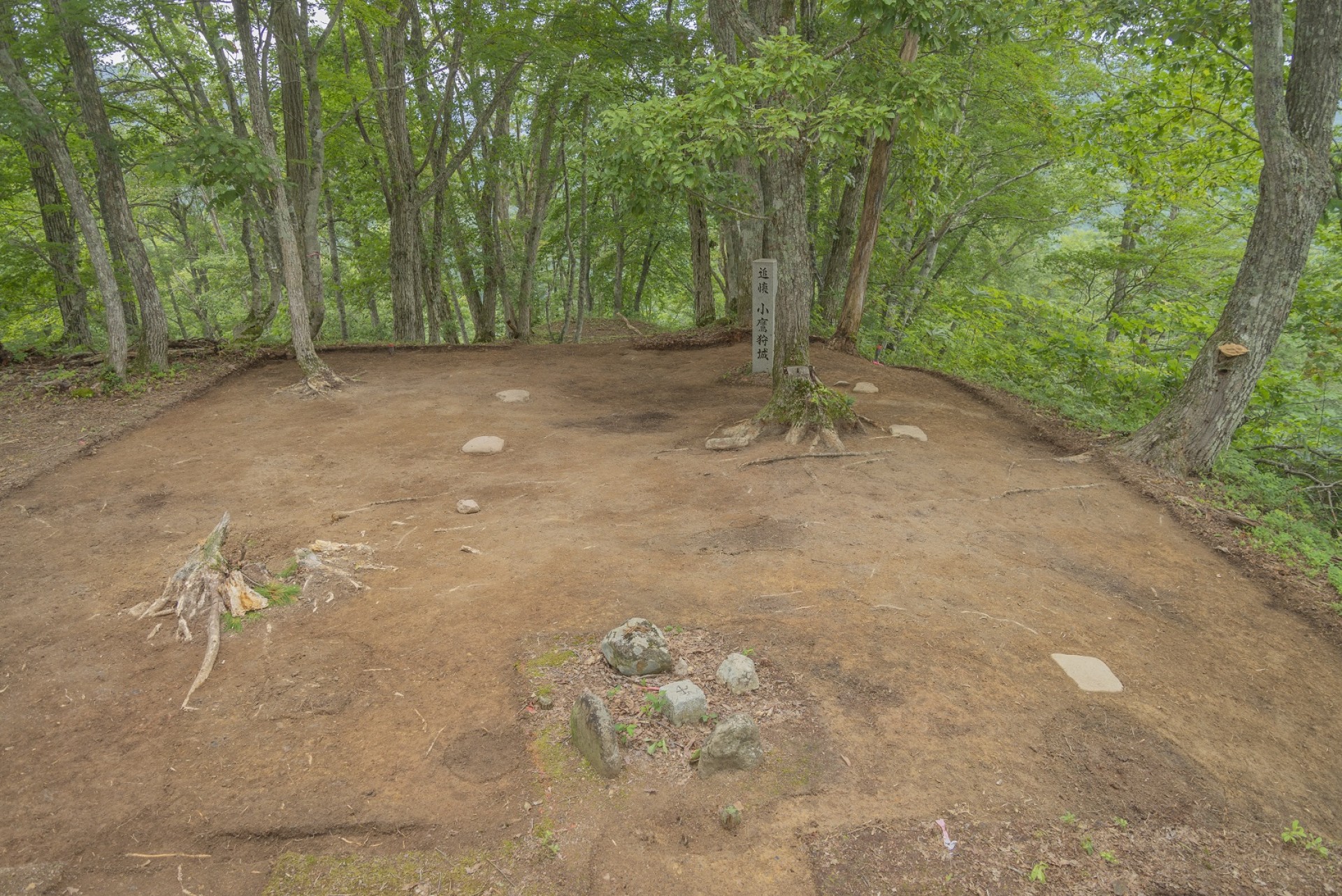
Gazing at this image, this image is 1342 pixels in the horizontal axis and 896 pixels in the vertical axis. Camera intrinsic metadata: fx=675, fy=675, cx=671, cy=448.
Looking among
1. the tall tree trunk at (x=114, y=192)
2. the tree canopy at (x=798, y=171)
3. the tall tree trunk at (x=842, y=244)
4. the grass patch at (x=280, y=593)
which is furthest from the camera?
the tall tree trunk at (x=842, y=244)

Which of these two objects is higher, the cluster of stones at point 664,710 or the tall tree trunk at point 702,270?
the tall tree trunk at point 702,270

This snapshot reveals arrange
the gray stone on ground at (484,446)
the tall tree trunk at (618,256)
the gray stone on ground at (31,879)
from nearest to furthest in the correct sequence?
the gray stone on ground at (31,879) < the gray stone on ground at (484,446) < the tall tree trunk at (618,256)

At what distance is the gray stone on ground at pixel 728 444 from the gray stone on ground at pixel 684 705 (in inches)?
151

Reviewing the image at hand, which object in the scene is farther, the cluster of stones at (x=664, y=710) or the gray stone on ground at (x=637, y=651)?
the gray stone on ground at (x=637, y=651)

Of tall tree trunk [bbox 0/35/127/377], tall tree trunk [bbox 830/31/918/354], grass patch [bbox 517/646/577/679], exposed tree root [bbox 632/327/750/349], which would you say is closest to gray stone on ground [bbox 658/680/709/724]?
grass patch [bbox 517/646/577/679]

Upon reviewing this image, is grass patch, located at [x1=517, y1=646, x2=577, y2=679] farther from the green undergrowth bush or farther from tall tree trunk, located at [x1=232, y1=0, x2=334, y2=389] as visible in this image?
tall tree trunk, located at [x1=232, y1=0, x2=334, y2=389]

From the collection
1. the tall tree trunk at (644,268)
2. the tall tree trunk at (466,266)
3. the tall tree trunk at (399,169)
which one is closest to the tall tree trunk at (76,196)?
the tall tree trunk at (399,169)

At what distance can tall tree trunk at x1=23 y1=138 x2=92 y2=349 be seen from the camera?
994 centimetres

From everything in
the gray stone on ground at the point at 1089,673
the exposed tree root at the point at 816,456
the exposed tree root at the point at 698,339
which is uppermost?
the exposed tree root at the point at 698,339

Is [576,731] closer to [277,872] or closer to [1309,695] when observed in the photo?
[277,872]

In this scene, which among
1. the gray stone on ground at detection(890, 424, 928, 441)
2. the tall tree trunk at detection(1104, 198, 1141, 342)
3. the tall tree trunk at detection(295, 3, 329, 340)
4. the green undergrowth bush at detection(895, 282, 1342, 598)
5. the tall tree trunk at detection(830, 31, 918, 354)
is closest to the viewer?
the green undergrowth bush at detection(895, 282, 1342, 598)

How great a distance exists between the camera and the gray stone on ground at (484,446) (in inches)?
273

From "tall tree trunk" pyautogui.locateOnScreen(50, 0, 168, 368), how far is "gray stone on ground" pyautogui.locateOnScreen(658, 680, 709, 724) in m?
9.17

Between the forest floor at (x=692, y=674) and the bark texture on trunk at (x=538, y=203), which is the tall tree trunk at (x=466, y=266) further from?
the forest floor at (x=692, y=674)
